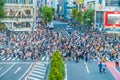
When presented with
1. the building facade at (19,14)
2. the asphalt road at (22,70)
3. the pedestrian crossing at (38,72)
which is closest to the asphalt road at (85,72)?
the pedestrian crossing at (38,72)

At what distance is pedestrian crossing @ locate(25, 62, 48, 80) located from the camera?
3400 centimetres

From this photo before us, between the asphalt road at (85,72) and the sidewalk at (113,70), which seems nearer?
the asphalt road at (85,72)

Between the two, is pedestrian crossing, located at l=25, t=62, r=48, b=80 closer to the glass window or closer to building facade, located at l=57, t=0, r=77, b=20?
the glass window

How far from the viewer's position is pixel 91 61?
4403 centimetres

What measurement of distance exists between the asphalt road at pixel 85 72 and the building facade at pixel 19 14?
4575 cm

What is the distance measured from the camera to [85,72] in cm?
3709

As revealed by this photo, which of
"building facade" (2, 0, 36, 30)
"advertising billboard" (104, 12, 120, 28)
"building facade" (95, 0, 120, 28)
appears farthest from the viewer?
"building facade" (2, 0, 36, 30)

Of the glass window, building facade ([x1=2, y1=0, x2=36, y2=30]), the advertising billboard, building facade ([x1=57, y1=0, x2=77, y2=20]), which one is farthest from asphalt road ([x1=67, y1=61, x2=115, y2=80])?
building facade ([x1=57, y1=0, x2=77, y2=20])

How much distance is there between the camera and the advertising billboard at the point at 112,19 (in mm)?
72938

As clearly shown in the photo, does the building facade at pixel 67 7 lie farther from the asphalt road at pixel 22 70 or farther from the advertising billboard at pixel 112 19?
the asphalt road at pixel 22 70

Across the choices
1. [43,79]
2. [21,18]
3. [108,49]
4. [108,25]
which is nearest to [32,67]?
[43,79]

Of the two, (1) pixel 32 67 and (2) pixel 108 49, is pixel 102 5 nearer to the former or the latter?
(2) pixel 108 49

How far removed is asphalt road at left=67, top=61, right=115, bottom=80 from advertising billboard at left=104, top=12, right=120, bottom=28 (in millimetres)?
31403

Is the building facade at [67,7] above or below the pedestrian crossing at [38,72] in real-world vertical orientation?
above
